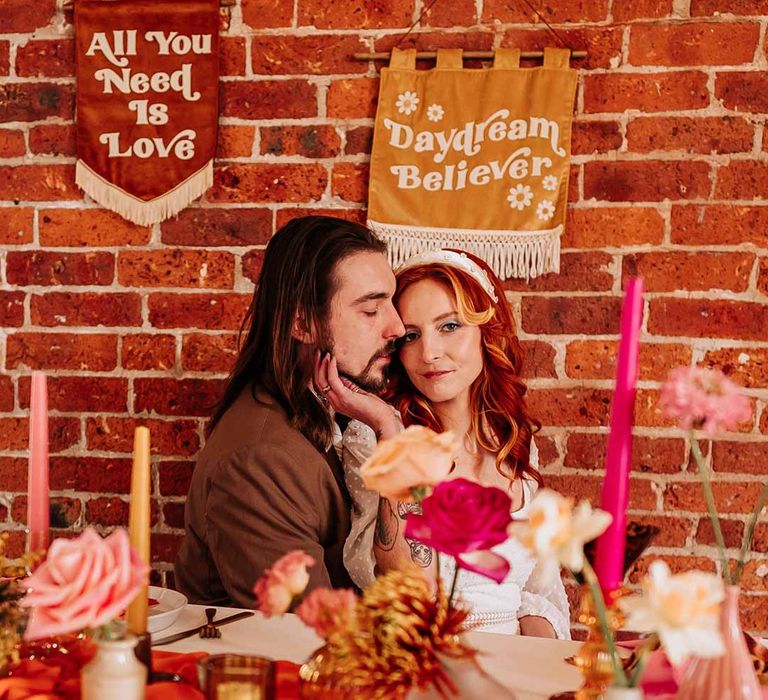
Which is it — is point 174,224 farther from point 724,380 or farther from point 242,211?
point 724,380

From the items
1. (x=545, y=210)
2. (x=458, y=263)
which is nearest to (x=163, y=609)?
(x=458, y=263)

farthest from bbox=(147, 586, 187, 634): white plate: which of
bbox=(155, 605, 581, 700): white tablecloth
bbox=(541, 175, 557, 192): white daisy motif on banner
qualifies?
bbox=(541, 175, 557, 192): white daisy motif on banner

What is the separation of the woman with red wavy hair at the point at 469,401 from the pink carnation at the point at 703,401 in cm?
A: 95

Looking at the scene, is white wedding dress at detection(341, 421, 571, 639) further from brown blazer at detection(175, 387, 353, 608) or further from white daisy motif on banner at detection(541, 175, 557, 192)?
white daisy motif on banner at detection(541, 175, 557, 192)

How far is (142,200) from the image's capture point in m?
2.01

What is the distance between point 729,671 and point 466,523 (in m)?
0.28

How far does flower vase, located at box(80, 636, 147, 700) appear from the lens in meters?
0.75

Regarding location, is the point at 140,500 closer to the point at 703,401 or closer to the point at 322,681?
the point at 322,681

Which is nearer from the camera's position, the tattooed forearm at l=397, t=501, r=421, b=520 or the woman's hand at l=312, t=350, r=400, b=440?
the tattooed forearm at l=397, t=501, r=421, b=520

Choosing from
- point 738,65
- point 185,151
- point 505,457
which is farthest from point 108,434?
point 738,65

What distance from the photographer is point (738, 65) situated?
6.04 feet

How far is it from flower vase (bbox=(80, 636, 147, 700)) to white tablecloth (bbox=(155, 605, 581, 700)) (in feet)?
1.02

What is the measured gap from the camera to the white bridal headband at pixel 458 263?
5.93ft

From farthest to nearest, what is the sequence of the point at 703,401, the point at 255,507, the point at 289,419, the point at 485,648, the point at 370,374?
the point at 370,374 < the point at 289,419 < the point at 255,507 < the point at 485,648 < the point at 703,401
